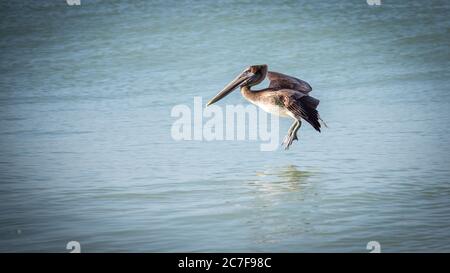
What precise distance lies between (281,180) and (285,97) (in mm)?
1112

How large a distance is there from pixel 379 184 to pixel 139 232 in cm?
196

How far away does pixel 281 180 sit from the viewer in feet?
21.9

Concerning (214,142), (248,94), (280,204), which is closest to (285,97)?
(248,94)

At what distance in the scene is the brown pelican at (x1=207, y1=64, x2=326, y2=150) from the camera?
24.3 feet

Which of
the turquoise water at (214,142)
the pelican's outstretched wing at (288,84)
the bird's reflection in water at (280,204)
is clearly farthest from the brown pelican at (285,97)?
the bird's reflection in water at (280,204)

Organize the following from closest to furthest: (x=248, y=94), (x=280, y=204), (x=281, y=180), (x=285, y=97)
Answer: (x=280, y=204) < (x=281, y=180) < (x=285, y=97) < (x=248, y=94)

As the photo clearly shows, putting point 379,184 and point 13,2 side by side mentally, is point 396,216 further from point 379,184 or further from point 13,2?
point 13,2

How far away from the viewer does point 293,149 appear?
7859mm

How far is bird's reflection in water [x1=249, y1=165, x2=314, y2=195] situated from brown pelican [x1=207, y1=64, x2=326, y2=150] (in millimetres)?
418

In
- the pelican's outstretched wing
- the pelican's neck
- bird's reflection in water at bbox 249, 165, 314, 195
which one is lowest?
bird's reflection in water at bbox 249, 165, 314, 195

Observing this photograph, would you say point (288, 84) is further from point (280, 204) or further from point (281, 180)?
point (280, 204)

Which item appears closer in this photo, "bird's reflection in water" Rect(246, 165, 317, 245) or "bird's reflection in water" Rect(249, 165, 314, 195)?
"bird's reflection in water" Rect(246, 165, 317, 245)

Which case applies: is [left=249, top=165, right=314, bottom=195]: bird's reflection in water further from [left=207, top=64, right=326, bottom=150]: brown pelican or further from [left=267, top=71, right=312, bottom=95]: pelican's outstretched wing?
[left=267, top=71, right=312, bottom=95]: pelican's outstretched wing

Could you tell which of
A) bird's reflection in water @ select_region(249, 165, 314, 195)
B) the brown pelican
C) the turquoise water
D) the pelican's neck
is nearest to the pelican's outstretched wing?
the brown pelican
